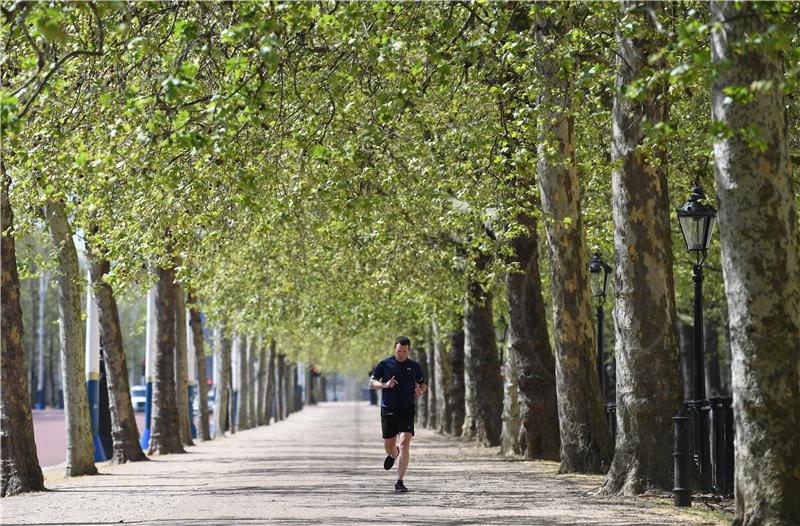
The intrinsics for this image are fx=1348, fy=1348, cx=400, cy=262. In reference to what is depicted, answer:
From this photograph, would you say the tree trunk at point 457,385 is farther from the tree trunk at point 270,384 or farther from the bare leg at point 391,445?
the tree trunk at point 270,384

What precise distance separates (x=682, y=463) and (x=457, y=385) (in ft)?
77.8

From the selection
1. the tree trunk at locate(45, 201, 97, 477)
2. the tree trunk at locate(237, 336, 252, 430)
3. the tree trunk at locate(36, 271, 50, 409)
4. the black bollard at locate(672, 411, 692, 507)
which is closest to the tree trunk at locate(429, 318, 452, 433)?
the tree trunk at locate(237, 336, 252, 430)

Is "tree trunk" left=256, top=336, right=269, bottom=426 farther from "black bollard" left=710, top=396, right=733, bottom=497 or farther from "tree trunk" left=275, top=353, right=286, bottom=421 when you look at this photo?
"black bollard" left=710, top=396, right=733, bottom=497

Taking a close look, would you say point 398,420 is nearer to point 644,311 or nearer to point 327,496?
point 327,496

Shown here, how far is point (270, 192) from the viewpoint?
15.9 meters

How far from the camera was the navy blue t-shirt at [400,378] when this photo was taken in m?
15.8

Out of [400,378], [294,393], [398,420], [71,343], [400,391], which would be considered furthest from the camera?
[294,393]

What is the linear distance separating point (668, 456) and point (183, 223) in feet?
19.4

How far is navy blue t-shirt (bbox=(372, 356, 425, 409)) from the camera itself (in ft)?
51.9

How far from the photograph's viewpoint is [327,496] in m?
15.4

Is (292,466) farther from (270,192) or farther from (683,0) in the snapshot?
(683,0)

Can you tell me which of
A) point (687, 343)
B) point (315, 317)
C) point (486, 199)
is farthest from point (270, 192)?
point (687, 343)

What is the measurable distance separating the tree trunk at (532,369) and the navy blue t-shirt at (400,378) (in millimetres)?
7535

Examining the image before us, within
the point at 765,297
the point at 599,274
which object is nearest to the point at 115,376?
the point at 599,274
